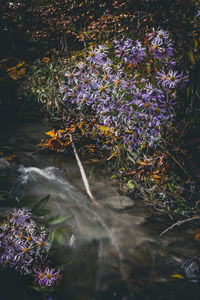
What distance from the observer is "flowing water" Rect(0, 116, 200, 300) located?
1266mm

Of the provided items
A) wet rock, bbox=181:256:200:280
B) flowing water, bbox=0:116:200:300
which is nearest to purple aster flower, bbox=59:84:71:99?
flowing water, bbox=0:116:200:300

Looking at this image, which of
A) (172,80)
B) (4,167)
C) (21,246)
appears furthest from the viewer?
(4,167)

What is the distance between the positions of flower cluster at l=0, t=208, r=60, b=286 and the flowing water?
0.35ft

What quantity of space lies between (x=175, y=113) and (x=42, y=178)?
100 centimetres

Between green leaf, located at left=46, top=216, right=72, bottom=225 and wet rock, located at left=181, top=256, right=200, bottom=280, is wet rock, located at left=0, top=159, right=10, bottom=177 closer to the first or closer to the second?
green leaf, located at left=46, top=216, right=72, bottom=225

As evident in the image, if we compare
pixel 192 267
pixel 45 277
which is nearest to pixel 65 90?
pixel 45 277

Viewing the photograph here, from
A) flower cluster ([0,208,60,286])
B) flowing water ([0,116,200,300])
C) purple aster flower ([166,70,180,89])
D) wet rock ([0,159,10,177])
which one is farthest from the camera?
wet rock ([0,159,10,177])

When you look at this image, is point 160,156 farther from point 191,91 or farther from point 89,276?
point 89,276

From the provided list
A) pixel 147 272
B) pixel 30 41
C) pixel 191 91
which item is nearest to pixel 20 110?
pixel 30 41

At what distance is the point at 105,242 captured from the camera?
1.52 m

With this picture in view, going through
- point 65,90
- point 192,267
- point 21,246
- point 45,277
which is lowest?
point 192,267

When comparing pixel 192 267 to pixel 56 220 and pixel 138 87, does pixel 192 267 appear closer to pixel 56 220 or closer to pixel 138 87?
pixel 56 220

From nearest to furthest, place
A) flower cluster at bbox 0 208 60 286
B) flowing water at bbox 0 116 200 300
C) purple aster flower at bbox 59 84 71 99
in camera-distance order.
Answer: flower cluster at bbox 0 208 60 286 < flowing water at bbox 0 116 200 300 < purple aster flower at bbox 59 84 71 99

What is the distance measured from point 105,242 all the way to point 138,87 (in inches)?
35.6
